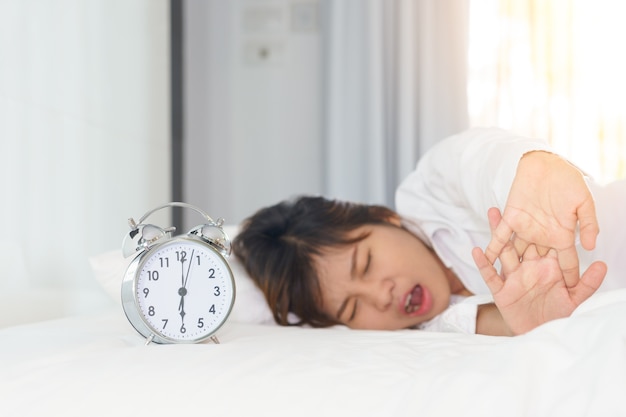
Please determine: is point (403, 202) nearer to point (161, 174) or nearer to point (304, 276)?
point (304, 276)

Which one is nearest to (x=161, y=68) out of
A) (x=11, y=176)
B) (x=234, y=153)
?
(x=234, y=153)

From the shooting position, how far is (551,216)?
1.00 meters

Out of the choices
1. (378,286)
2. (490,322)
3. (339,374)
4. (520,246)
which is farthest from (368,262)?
(339,374)

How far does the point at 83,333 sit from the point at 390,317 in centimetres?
59

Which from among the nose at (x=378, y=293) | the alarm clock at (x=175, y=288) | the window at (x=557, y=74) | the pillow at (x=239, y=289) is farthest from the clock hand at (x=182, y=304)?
the window at (x=557, y=74)

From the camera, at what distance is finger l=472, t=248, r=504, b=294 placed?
3.09ft

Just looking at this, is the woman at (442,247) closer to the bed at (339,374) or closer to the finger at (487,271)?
the finger at (487,271)

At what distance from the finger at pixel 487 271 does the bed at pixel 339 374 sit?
96mm

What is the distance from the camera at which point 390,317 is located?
55.1 inches

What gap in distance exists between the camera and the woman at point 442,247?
99 cm

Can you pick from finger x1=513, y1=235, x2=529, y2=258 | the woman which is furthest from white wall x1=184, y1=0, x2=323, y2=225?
finger x1=513, y1=235, x2=529, y2=258

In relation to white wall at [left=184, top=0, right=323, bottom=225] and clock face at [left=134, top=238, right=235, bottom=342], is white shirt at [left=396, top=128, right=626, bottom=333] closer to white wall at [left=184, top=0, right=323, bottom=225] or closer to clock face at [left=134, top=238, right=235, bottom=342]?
clock face at [left=134, top=238, right=235, bottom=342]

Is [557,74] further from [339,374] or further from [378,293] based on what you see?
[339,374]

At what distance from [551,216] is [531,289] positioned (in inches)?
4.1
